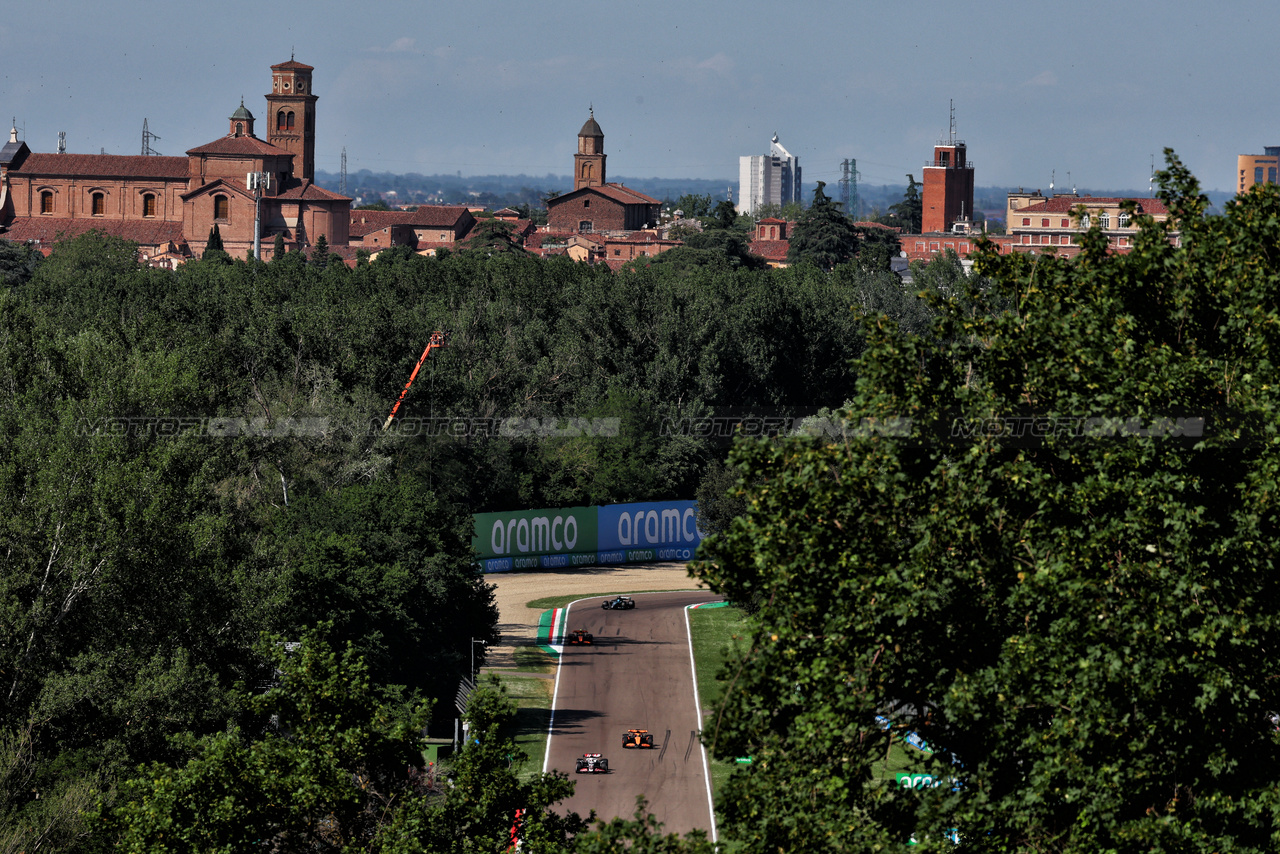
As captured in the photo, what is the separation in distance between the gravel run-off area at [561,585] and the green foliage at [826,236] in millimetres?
63755

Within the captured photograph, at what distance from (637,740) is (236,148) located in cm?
12764

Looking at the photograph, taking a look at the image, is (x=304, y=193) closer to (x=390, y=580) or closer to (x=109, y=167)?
(x=109, y=167)

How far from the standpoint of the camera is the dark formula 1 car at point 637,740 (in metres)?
35.0

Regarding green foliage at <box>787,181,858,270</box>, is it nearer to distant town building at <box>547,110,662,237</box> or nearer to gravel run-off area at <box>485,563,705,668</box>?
distant town building at <box>547,110,662,237</box>

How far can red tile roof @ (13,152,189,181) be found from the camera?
150875 mm

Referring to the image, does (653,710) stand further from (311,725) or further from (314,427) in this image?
(311,725)

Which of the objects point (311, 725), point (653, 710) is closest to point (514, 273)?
point (653, 710)

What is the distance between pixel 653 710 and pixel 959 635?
26562mm

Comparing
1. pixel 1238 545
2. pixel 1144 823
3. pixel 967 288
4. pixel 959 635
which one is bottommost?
pixel 1144 823

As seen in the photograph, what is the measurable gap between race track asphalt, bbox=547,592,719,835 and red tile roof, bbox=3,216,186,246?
10583 cm

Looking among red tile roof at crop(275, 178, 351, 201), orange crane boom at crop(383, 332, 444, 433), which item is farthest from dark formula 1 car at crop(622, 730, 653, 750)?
red tile roof at crop(275, 178, 351, 201)

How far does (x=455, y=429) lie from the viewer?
200ft

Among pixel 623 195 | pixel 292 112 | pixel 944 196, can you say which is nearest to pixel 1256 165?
pixel 944 196

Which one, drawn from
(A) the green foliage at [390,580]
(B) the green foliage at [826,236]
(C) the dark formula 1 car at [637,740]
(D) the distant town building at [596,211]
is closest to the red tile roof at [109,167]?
(D) the distant town building at [596,211]
